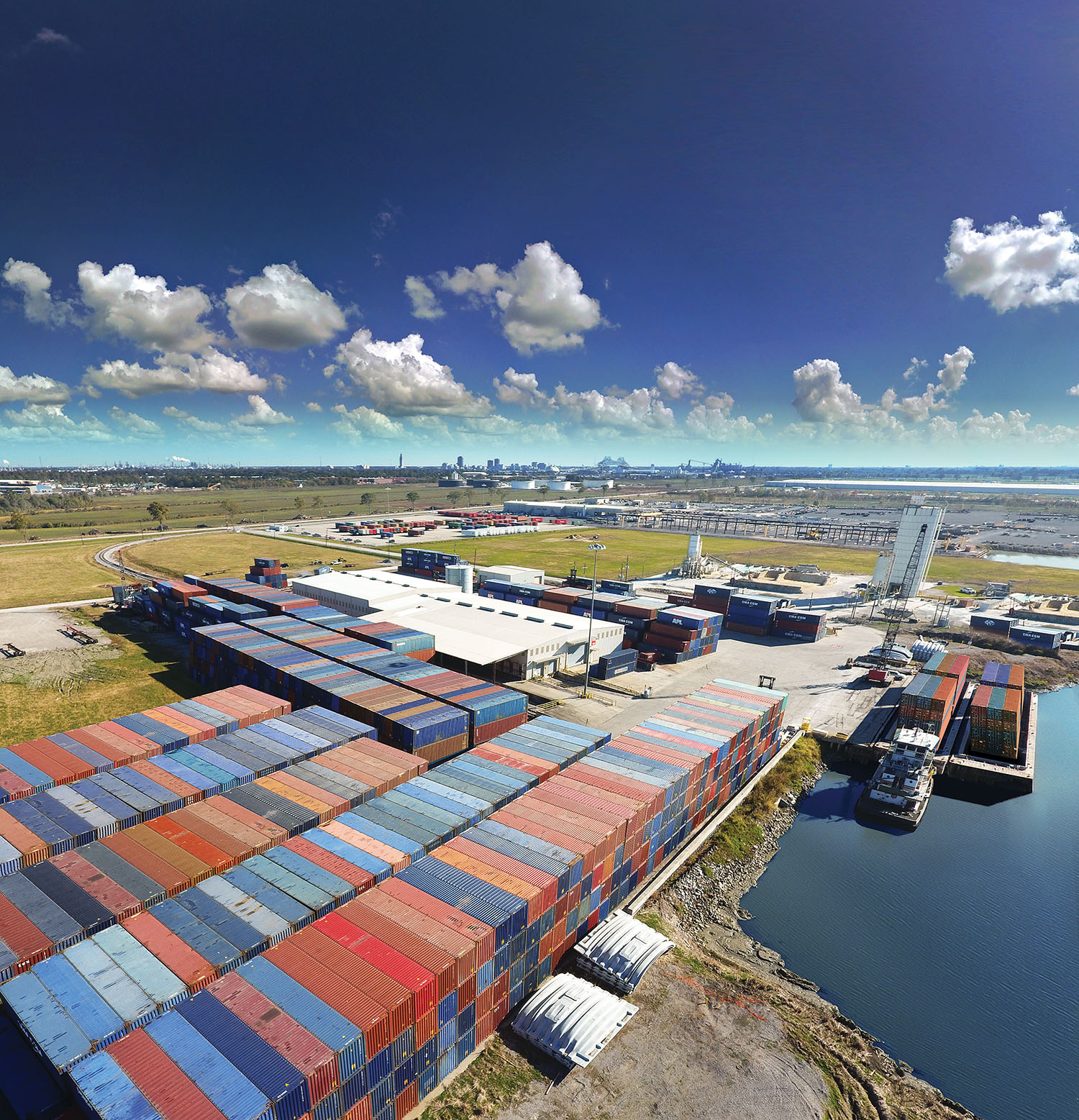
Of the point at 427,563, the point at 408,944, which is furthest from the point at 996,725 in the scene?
the point at 427,563

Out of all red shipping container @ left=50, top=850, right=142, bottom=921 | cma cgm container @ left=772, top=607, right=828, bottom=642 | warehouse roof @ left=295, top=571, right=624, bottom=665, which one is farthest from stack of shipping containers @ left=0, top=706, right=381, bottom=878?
cma cgm container @ left=772, top=607, right=828, bottom=642

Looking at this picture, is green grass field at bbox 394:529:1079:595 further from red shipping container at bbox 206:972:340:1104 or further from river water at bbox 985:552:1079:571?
red shipping container at bbox 206:972:340:1104

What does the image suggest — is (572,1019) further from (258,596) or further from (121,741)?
(258,596)

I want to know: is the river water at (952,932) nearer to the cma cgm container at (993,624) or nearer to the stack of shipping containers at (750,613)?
the stack of shipping containers at (750,613)

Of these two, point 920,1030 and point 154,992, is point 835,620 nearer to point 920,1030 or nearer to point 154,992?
point 920,1030

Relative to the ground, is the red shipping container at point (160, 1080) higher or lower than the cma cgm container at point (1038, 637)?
higher

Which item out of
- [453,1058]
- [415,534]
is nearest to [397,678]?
[453,1058]

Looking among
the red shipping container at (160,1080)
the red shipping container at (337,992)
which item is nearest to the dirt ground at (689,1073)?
the red shipping container at (337,992)
